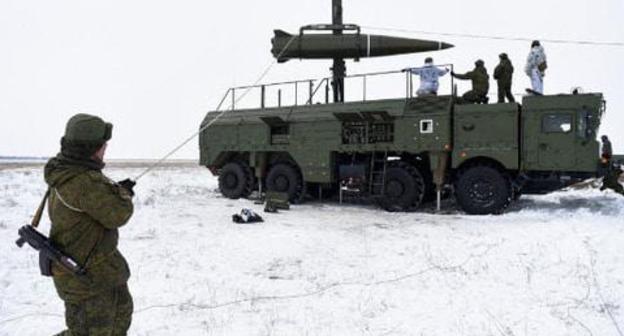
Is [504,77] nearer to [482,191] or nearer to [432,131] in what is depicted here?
[432,131]

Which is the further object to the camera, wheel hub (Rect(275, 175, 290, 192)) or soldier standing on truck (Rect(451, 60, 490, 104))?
wheel hub (Rect(275, 175, 290, 192))

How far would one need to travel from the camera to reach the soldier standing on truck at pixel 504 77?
13109 mm

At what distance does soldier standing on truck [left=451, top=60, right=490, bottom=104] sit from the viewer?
1321 centimetres

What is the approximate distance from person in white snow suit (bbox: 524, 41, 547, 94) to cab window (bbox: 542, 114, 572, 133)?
1161 millimetres

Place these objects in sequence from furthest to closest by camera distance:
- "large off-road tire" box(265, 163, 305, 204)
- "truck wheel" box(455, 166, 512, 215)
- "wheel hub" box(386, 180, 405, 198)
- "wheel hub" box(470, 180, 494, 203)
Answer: "large off-road tire" box(265, 163, 305, 204) → "wheel hub" box(386, 180, 405, 198) → "wheel hub" box(470, 180, 494, 203) → "truck wheel" box(455, 166, 512, 215)

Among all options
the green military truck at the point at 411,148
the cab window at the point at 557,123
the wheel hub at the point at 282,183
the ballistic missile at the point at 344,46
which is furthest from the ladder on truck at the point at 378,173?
the cab window at the point at 557,123

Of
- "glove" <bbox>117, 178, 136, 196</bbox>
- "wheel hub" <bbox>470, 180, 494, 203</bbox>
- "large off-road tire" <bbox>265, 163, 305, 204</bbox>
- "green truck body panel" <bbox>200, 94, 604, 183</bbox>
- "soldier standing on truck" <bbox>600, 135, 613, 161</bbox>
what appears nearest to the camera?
"glove" <bbox>117, 178, 136, 196</bbox>

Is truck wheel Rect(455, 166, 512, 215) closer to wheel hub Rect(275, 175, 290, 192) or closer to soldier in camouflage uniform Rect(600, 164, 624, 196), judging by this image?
soldier in camouflage uniform Rect(600, 164, 624, 196)

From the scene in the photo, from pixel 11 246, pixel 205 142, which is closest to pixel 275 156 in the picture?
pixel 205 142

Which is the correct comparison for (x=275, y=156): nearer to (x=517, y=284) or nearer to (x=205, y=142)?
(x=205, y=142)

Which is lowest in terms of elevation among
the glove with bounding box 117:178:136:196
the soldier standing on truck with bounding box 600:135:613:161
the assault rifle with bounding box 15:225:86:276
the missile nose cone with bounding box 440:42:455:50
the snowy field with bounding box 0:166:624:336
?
the snowy field with bounding box 0:166:624:336

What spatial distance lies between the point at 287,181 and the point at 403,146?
398 centimetres

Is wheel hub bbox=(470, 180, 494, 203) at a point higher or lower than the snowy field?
higher

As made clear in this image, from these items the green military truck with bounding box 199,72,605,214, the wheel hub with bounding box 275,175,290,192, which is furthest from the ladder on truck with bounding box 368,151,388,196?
the wheel hub with bounding box 275,175,290,192
